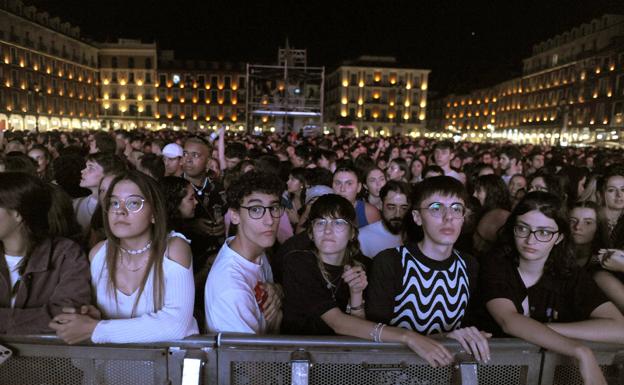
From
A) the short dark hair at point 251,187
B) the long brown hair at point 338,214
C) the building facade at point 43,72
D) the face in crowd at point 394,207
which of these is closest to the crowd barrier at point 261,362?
the long brown hair at point 338,214

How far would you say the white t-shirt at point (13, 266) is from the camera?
259cm

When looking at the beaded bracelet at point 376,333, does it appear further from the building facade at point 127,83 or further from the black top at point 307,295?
the building facade at point 127,83

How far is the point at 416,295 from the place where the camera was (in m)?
2.75

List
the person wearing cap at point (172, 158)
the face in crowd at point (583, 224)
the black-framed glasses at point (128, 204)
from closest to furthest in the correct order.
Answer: the black-framed glasses at point (128, 204), the face in crowd at point (583, 224), the person wearing cap at point (172, 158)

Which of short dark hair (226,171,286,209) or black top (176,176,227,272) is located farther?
black top (176,176,227,272)

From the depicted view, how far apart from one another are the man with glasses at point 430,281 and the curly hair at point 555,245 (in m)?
0.31

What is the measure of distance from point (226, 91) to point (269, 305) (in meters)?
83.5

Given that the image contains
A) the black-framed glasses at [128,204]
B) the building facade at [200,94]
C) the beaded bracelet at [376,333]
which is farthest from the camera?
the building facade at [200,94]

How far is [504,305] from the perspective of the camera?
2.68 meters

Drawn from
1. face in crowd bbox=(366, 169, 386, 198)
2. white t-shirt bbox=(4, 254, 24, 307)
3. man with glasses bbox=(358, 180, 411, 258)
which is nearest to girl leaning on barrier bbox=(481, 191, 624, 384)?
man with glasses bbox=(358, 180, 411, 258)

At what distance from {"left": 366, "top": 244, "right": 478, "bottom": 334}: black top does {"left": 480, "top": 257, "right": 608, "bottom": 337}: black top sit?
6.9 inches

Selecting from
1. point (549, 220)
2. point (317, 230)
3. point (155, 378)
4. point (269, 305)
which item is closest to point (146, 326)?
point (155, 378)

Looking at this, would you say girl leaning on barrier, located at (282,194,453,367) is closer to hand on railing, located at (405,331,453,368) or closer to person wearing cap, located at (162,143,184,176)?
hand on railing, located at (405,331,453,368)

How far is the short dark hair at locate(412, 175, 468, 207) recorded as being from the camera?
2.90m
